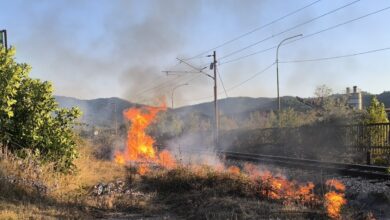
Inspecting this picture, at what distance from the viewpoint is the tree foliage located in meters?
13.2

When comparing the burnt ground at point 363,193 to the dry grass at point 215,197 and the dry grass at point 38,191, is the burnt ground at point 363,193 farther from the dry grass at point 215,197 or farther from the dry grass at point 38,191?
the dry grass at point 38,191

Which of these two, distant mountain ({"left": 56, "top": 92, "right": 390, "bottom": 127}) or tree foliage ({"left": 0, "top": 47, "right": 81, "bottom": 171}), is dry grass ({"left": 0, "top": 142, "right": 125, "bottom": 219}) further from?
distant mountain ({"left": 56, "top": 92, "right": 390, "bottom": 127})

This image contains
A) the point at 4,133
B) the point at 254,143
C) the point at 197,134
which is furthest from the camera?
the point at 197,134

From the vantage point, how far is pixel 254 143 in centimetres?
3716

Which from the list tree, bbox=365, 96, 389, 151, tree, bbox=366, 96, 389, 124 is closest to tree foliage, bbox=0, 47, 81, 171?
tree, bbox=365, 96, 389, 151

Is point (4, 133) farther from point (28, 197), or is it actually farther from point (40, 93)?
point (28, 197)

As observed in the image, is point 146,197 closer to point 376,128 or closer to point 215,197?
point 215,197

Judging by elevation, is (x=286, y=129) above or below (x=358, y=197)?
above

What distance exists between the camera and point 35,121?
1323 centimetres

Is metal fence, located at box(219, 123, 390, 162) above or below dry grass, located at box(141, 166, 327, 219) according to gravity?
above

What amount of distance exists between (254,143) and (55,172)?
25.5 m

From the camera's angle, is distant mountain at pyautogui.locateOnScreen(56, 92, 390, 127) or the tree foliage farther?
distant mountain at pyautogui.locateOnScreen(56, 92, 390, 127)

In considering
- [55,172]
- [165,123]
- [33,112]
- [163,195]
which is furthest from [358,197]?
[165,123]

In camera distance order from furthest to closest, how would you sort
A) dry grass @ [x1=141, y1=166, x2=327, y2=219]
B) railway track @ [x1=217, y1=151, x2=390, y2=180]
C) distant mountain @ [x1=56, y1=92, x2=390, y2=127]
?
distant mountain @ [x1=56, y1=92, x2=390, y2=127] → railway track @ [x1=217, y1=151, x2=390, y2=180] → dry grass @ [x1=141, y1=166, x2=327, y2=219]
